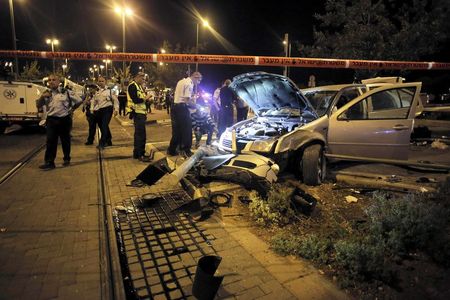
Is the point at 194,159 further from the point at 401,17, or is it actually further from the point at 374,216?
the point at 401,17

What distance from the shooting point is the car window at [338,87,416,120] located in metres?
6.85

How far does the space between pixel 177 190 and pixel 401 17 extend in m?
14.8

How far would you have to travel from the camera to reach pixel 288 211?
456 cm

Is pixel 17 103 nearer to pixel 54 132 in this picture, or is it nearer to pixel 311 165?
pixel 54 132

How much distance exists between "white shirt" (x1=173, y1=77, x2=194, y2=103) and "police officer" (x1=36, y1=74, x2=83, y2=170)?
7.05 ft

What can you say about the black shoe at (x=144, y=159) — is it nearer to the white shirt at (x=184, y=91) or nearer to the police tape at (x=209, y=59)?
the white shirt at (x=184, y=91)

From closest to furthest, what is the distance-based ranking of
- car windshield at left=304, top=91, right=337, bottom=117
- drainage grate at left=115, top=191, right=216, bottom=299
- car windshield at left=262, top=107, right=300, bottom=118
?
drainage grate at left=115, top=191, right=216, bottom=299 → car windshield at left=262, top=107, right=300, bottom=118 → car windshield at left=304, top=91, right=337, bottom=117

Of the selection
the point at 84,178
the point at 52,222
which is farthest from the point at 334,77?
the point at 52,222

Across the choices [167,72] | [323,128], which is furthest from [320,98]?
[167,72]

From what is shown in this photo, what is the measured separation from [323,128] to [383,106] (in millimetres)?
1615

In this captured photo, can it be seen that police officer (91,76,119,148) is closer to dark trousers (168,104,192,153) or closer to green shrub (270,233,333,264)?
dark trousers (168,104,192,153)

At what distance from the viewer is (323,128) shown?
6.60 meters

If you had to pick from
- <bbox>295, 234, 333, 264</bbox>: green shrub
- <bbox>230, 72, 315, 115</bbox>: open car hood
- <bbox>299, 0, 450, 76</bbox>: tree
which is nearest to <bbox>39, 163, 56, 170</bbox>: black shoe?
<bbox>230, 72, 315, 115</bbox>: open car hood

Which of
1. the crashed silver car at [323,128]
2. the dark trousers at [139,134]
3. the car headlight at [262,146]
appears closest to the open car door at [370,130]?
the crashed silver car at [323,128]
